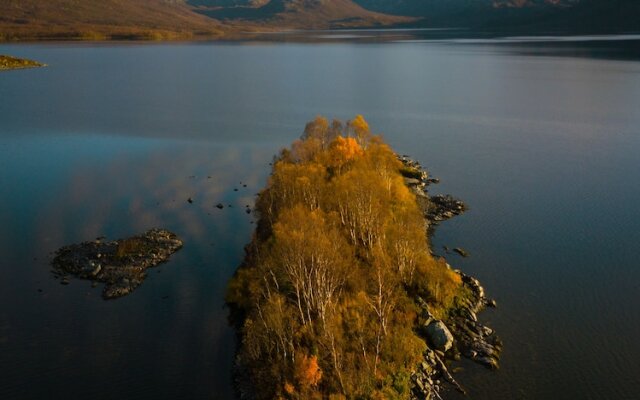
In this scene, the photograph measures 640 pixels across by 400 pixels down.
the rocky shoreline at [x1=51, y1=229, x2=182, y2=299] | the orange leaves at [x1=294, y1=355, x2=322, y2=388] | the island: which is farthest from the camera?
the rocky shoreline at [x1=51, y1=229, x2=182, y2=299]

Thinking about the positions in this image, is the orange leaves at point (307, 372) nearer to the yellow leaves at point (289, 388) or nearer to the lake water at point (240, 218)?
the yellow leaves at point (289, 388)

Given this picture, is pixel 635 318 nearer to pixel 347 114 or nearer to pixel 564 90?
pixel 347 114

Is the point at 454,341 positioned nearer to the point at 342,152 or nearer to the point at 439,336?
the point at 439,336

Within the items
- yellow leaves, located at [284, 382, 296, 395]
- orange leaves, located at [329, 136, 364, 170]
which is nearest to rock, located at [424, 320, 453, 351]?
yellow leaves, located at [284, 382, 296, 395]

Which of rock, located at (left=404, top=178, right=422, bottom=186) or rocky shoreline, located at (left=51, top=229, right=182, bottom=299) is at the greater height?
rock, located at (left=404, top=178, right=422, bottom=186)

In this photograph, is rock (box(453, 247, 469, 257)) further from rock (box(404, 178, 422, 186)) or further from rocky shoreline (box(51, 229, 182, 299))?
rocky shoreline (box(51, 229, 182, 299))

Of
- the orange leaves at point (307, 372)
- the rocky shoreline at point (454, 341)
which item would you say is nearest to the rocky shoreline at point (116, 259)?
the orange leaves at point (307, 372)

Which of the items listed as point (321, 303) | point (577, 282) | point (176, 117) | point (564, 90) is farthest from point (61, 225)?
point (564, 90)
